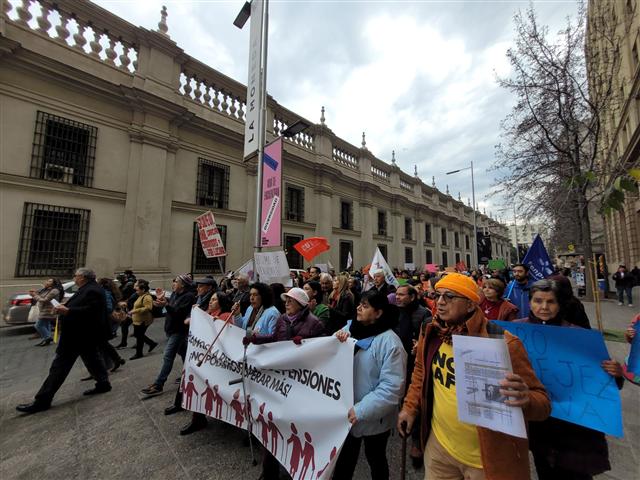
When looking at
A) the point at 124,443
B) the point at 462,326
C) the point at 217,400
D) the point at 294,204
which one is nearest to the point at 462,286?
the point at 462,326

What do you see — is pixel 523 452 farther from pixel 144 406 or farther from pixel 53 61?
pixel 53 61

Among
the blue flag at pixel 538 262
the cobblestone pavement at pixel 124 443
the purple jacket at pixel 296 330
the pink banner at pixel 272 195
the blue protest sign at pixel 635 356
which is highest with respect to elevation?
the pink banner at pixel 272 195

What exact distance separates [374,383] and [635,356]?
1.55 metres

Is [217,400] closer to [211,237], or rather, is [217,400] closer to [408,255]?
[211,237]

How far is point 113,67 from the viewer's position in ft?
35.8

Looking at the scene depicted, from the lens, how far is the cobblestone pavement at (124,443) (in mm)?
2656

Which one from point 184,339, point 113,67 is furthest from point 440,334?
point 113,67

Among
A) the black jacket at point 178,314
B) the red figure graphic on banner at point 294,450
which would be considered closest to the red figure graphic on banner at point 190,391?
the black jacket at point 178,314

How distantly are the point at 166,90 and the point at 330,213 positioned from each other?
10.9 meters

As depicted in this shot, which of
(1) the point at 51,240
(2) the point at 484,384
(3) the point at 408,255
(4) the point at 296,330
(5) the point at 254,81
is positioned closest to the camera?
(2) the point at 484,384

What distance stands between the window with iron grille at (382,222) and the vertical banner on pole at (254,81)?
59.7 feet

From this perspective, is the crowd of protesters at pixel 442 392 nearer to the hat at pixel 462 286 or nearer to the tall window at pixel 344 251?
the hat at pixel 462 286

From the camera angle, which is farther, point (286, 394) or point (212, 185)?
point (212, 185)

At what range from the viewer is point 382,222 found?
24.5 m
